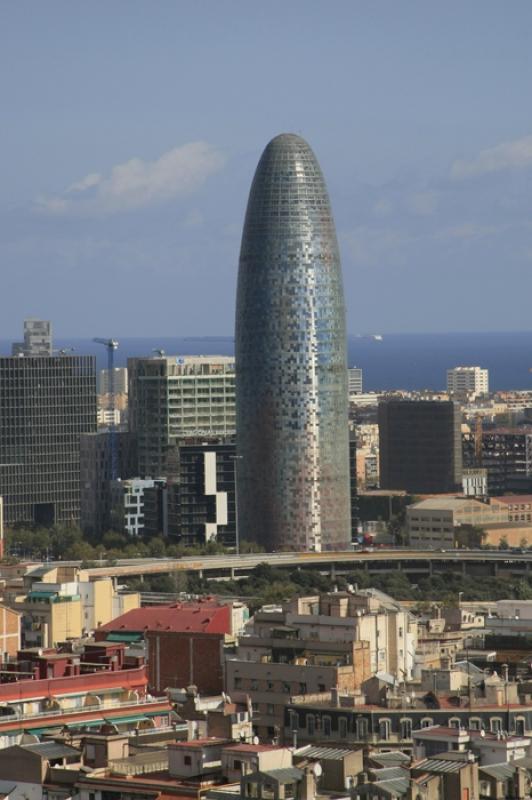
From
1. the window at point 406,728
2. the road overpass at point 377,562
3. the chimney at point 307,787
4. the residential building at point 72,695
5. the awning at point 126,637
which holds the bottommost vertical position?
the chimney at point 307,787

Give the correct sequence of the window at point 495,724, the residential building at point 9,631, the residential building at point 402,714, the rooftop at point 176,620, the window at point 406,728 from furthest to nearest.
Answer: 1. the residential building at point 9,631
2. the rooftop at point 176,620
3. the residential building at point 402,714
4. the window at point 406,728
5. the window at point 495,724

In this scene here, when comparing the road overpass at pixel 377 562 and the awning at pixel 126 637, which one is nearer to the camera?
the awning at pixel 126 637

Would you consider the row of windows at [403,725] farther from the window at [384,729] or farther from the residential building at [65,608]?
the residential building at [65,608]

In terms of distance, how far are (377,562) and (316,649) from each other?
96.9 m

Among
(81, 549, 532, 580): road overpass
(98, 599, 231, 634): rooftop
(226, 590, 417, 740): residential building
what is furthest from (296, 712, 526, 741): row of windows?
(81, 549, 532, 580): road overpass

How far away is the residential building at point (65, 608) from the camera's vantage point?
112 m

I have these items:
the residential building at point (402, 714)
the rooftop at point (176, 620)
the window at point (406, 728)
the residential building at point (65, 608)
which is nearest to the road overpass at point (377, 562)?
the residential building at point (65, 608)

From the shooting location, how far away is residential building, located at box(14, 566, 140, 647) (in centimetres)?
Result: 11200

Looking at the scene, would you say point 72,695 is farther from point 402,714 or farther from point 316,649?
point 316,649

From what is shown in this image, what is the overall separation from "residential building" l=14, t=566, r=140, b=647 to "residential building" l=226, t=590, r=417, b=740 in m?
11.9

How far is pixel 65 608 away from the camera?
375ft

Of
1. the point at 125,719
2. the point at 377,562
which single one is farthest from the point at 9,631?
the point at 377,562

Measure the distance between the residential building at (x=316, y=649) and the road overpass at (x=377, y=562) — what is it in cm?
8102

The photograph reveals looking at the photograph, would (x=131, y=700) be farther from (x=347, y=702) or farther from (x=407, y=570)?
(x=407, y=570)
